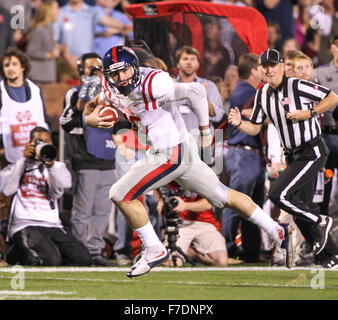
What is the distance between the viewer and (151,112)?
258 inches

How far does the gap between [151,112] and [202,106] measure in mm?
369

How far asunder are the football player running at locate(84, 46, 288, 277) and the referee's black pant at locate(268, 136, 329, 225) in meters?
0.59

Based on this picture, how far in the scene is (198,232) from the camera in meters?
8.19

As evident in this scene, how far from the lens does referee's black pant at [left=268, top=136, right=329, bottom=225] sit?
7234 mm

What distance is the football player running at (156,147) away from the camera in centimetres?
643

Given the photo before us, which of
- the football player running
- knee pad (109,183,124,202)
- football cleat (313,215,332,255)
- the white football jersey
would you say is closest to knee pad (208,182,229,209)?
the football player running

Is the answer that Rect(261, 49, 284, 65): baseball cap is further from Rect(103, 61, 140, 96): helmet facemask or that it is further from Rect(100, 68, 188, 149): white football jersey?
Rect(103, 61, 140, 96): helmet facemask

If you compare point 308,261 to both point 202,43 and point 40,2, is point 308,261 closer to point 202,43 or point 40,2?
point 202,43

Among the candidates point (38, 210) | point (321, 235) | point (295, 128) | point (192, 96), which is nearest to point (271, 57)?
point (295, 128)

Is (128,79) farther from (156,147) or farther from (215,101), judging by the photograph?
(215,101)

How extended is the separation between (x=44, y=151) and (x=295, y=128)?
7.06 ft

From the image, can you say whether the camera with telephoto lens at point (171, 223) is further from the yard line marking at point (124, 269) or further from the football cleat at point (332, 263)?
the football cleat at point (332, 263)
